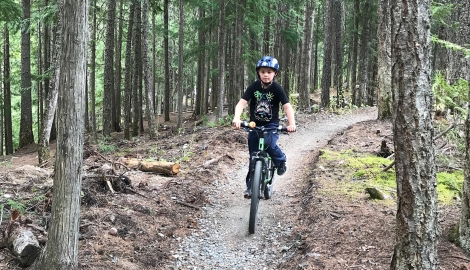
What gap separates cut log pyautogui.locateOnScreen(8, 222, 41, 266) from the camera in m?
3.91

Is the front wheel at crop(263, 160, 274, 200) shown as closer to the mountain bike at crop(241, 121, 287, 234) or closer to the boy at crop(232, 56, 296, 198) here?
the mountain bike at crop(241, 121, 287, 234)

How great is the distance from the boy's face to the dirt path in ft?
7.67

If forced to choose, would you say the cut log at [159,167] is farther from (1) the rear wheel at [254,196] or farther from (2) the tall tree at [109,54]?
(2) the tall tree at [109,54]

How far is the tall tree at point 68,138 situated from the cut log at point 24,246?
188mm

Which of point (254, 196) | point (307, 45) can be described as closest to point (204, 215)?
point (254, 196)

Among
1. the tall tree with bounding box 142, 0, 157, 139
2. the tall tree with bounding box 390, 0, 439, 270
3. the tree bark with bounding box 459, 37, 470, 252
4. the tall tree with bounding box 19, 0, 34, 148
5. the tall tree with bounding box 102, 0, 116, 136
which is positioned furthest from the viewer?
the tall tree with bounding box 19, 0, 34, 148

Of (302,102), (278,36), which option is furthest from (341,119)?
(278,36)

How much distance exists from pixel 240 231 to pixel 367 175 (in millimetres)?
2901

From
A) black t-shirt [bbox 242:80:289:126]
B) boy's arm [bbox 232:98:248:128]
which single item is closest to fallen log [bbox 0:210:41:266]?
boy's arm [bbox 232:98:248:128]

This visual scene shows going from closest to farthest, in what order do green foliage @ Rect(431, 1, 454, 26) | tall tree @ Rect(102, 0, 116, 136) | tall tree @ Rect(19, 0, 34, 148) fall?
1. green foliage @ Rect(431, 1, 454, 26)
2. tall tree @ Rect(102, 0, 116, 136)
3. tall tree @ Rect(19, 0, 34, 148)

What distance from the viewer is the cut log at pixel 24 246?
3.91m

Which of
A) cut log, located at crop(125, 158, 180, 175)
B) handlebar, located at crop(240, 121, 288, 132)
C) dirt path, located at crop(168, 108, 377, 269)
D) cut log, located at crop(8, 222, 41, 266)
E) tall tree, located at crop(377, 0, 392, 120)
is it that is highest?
tall tree, located at crop(377, 0, 392, 120)

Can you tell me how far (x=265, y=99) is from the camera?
613 cm

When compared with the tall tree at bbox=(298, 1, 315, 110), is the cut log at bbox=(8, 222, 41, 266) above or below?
below
